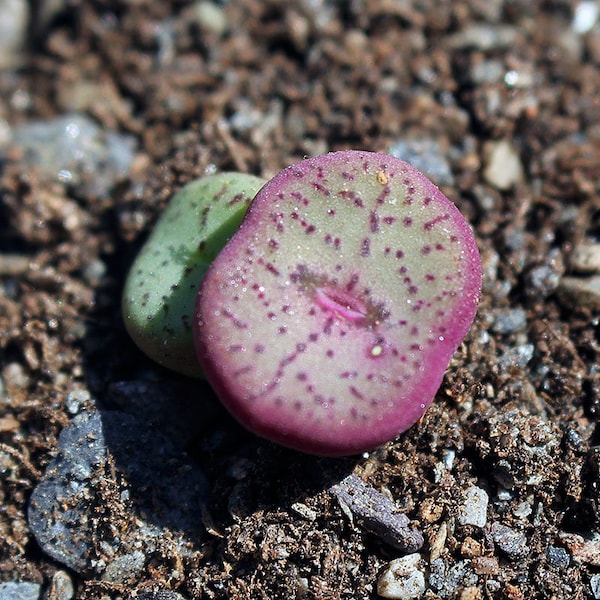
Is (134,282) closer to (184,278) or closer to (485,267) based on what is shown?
(184,278)

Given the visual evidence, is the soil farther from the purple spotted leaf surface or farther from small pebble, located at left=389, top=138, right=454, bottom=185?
the purple spotted leaf surface

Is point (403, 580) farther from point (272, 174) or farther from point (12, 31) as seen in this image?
point (12, 31)

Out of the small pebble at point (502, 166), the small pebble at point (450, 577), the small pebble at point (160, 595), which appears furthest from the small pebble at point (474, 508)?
the small pebble at point (502, 166)

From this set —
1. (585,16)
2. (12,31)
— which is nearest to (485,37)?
(585,16)

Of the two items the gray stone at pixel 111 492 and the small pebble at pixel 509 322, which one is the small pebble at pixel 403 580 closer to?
the gray stone at pixel 111 492

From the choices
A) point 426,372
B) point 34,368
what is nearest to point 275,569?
point 426,372

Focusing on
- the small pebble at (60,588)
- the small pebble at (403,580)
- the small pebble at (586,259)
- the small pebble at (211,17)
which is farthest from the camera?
the small pebble at (211,17)
